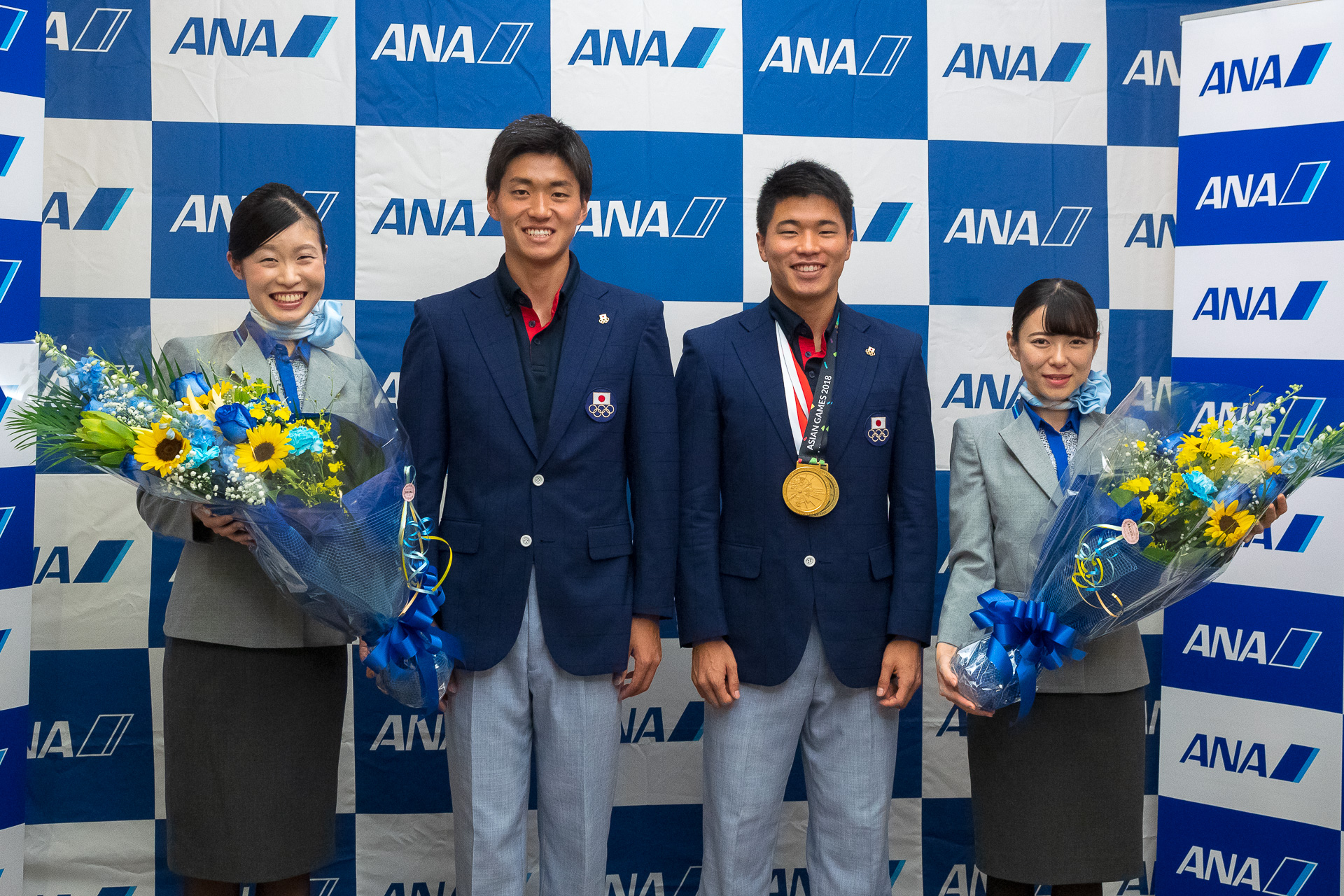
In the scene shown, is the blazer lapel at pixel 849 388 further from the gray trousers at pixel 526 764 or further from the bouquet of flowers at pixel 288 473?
the bouquet of flowers at pixel 288 473

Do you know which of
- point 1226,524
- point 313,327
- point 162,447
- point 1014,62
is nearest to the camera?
point 162,447

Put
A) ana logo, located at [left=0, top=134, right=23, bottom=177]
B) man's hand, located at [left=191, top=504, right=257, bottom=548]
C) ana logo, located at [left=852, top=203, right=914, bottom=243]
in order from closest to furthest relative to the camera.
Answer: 1. man's hand, located at [left=191, top=504, right=257, bottom=548]
2. ana logo, located at [left=0, top=134, right=23, bottom=177]
3. ana logo, located at [left=852, top=203, right=914, bottom=243]

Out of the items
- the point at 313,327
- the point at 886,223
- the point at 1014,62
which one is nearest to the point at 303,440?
the point at 313,327

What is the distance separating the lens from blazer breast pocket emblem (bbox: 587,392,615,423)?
6.28 ft

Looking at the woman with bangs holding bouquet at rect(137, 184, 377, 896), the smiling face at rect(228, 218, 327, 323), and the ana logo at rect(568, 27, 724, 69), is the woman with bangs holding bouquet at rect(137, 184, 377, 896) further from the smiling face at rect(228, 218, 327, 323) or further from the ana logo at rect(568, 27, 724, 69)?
the ana logo at rect(568, 27, 724, 69)

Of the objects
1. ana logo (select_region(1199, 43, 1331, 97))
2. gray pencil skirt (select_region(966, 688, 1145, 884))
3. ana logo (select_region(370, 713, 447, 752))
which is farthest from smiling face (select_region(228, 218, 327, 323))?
ana logo (select_region(1199, 43, 1331, 97))

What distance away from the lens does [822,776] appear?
6.61ft

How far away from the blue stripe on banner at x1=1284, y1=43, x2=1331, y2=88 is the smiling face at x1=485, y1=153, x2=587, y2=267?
2062 mm

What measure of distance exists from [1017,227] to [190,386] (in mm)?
2294

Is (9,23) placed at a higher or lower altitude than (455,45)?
lower

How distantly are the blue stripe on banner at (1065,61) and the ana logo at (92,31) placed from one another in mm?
2628

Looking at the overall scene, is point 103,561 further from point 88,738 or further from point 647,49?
point 647,49

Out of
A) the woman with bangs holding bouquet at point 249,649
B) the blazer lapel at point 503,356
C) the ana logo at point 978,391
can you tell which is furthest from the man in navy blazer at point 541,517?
the ana logo at point 978,391

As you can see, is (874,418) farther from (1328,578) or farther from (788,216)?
(1328,578)
